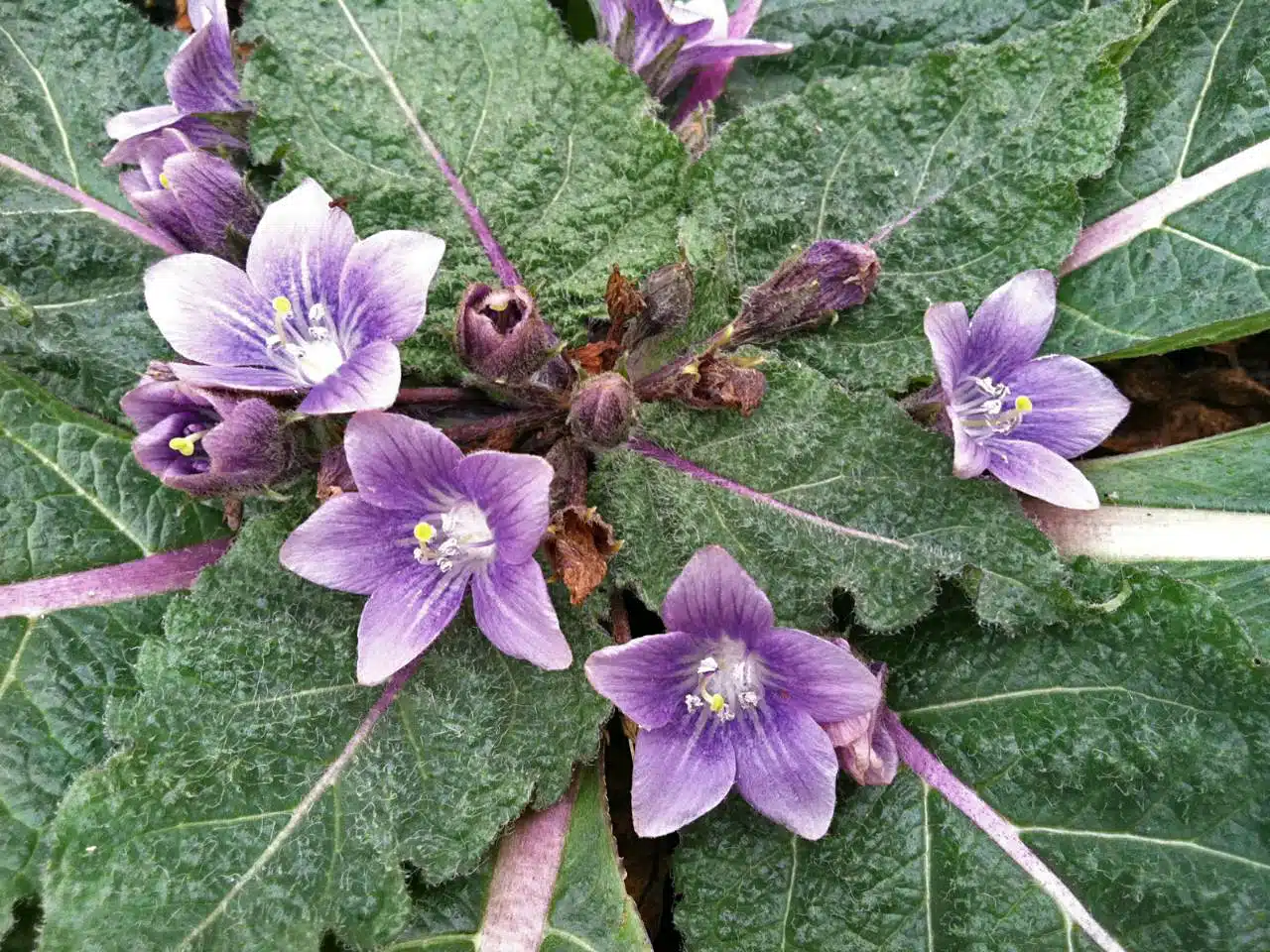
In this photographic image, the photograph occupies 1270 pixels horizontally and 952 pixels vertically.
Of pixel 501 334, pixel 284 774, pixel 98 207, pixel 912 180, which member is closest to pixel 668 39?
Result: pixel 912 180

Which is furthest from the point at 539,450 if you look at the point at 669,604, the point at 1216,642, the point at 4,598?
the point at 1216,642

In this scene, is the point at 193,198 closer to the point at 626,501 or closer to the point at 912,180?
the point at 626,501

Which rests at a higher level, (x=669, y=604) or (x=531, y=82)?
(x=531, y=82)

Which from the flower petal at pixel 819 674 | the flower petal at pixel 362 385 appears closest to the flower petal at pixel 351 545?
the flower petal at pixel 362 385

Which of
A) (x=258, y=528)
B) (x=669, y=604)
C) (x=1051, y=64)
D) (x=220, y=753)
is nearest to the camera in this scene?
(x=669, y=604)

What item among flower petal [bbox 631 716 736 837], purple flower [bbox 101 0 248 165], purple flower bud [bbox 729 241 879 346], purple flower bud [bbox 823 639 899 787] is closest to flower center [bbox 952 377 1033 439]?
purple flower bud [bbox 729 241 879 346]

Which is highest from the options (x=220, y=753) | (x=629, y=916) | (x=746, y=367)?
(x=746, y=367)

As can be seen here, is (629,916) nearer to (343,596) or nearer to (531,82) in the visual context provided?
(343,596)
